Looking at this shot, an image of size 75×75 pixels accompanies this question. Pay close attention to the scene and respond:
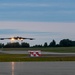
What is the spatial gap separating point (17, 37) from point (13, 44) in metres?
31.3

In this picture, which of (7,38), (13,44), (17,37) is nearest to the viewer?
(17,37)

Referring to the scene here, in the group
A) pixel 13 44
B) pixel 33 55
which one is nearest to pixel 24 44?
pixel 13 44

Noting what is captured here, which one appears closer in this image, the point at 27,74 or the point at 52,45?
the point at 27,74

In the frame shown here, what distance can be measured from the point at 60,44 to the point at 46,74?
151054mm

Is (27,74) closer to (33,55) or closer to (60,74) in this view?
(60,74)

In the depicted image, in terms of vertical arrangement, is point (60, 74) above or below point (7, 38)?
below

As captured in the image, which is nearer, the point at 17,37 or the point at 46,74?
the point at 46,74

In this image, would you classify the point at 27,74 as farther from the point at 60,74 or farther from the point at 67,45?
the point at 67,45

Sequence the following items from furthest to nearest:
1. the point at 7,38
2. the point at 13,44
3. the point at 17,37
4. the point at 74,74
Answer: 1. the point at 13,44
2. the point at 7,38
3. the point at 17,37
4. the point at 74,74

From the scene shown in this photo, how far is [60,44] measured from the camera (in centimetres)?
17238

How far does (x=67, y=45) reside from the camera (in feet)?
555

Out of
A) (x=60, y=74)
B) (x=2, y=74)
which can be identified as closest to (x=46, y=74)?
(x=60, y=74)

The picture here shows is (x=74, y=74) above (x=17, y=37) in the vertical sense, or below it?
below

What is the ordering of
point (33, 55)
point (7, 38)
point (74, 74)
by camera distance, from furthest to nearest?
point (7, 38) < point (33, 55) < point (74, 74)
